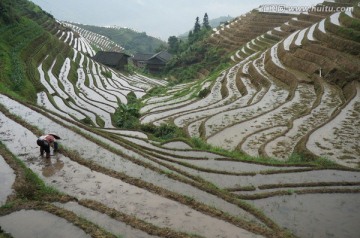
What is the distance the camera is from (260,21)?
55125mm

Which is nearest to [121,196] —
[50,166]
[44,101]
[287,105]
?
[50,166]

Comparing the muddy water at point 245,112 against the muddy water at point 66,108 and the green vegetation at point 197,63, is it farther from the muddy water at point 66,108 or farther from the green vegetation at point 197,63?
the green vegetation at point 197,63

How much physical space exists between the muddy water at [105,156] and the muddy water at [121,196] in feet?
2.27

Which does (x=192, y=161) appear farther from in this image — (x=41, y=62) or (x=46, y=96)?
(x=41, y=62)

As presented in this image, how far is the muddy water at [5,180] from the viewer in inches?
324

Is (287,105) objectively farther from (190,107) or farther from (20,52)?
(20,52)

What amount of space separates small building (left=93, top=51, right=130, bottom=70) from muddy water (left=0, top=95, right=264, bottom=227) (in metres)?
35.1

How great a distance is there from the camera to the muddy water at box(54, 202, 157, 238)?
7.17 metres

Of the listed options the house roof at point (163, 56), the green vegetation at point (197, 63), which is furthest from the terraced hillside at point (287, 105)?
the house roof at point (163, 56)

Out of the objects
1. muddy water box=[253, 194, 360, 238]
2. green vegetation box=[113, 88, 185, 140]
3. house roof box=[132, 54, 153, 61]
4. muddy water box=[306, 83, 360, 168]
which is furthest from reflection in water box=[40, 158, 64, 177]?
house roof box=[132, 54, 153, 61]

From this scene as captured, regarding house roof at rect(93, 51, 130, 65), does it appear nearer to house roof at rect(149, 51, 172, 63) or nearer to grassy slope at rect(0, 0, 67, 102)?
house roof at rect(149, 51, 172, 63)

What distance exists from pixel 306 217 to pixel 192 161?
4.86 metres

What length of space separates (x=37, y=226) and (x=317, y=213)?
23.3ft

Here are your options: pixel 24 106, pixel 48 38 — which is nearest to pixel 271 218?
pixel 24 106
